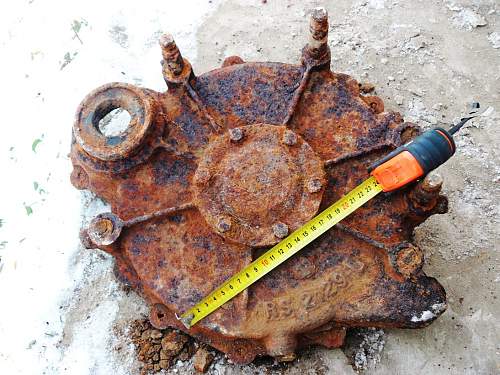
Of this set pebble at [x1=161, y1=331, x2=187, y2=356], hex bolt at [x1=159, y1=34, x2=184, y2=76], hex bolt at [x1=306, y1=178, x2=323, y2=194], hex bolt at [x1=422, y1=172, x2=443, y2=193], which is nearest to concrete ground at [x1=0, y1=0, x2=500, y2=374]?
pebble at [x1=161, y1=331, x2=187, y2=356]

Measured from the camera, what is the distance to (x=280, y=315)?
284 cm

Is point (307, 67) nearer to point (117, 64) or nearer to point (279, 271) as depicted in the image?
point (279, 271)

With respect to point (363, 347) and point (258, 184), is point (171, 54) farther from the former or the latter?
point (363, 347)

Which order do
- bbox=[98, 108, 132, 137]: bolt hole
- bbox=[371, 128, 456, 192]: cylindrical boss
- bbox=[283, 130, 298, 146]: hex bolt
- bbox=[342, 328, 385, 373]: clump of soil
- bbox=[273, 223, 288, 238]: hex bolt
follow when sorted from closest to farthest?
bbox=[371, 128, 456, 192]: cylindrical boss, bbox=[273, 223, 288, 238]: hex bolt, bbox=[283, 130, 298, 146]: hex bolt, bbox=[342, 328, 385, 373]: clump of soil, bbox=[98, 108, 132, 137]: bolt hole

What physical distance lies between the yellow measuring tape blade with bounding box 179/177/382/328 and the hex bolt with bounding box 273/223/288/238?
0.05 metres

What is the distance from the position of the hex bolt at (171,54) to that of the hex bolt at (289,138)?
74 cm

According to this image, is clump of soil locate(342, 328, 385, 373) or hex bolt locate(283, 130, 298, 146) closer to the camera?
hex bolt locate(283, 130, 298, 146)

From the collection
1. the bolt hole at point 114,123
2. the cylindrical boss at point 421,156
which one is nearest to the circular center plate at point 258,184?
the cylindrical boss at point 421,156

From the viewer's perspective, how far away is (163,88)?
166 inches

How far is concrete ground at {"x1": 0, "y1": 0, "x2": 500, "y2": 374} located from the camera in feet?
10.8

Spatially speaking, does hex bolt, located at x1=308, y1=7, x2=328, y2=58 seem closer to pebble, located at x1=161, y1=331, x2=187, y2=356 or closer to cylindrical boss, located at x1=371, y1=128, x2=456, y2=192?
cylindrical boss, located at x1=371, y1=128, x2=456, y2=192

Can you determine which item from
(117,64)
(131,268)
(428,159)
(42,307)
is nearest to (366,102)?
(428,159)

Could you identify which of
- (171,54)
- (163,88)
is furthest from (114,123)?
(171,54)

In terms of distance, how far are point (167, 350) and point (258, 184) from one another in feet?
3.86
